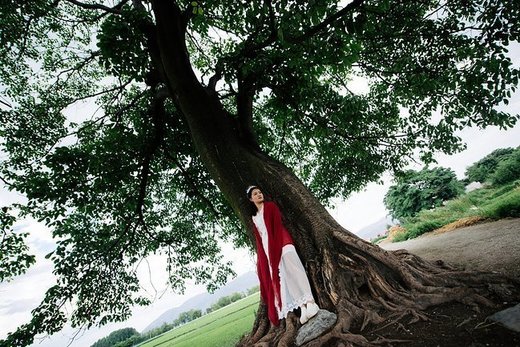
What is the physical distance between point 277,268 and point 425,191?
1862 centimetres

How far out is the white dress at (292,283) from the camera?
392 cm

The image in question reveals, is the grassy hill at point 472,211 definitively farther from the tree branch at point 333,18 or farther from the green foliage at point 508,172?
the tree branch at point 333,18

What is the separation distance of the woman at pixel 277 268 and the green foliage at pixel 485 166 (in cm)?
2231

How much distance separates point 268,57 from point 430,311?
4.96 meters

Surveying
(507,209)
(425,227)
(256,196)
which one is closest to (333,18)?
(256,196)

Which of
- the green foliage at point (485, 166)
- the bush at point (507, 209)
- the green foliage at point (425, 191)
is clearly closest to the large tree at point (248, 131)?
the bush at point (507, 209)

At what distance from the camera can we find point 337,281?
388 cm

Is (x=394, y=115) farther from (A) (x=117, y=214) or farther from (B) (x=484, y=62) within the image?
(A) (x=117, y=214)

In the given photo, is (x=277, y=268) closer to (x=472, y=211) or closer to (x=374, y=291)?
(x=374, y=291)

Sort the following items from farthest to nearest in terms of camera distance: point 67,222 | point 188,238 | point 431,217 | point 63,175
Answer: point 431,217 → point 188,238 → point 67,222 → point 63,175

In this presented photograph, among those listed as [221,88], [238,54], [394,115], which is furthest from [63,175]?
[394,115]

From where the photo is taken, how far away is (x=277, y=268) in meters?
4.28

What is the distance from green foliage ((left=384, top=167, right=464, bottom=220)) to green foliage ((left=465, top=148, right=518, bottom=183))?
3497 mm

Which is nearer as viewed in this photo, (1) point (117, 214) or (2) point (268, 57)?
(2) point (268, 57)
